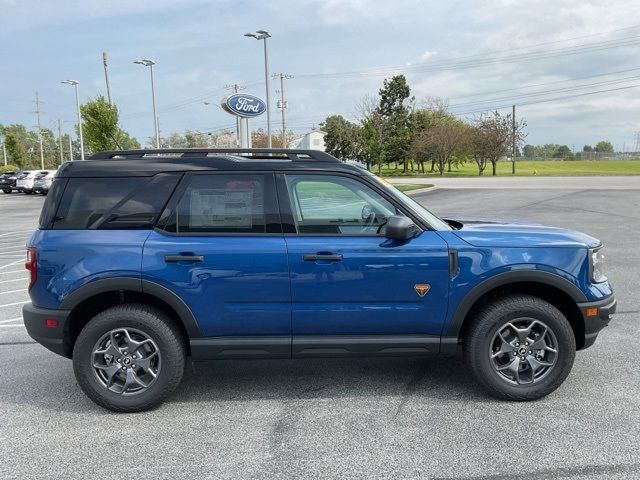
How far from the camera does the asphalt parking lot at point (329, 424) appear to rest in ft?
9.86

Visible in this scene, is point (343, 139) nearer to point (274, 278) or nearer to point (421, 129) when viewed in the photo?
point (421, 129)

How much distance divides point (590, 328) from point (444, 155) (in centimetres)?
5872

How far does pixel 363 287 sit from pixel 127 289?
64.8 inches

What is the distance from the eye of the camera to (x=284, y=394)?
402 cm

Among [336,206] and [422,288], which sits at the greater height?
[336,206]

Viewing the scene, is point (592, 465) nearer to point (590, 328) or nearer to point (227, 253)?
point (590, 328)

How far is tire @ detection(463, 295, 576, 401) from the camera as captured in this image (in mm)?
3729

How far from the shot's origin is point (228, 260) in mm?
3604

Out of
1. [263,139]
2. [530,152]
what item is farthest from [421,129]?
[530,152]

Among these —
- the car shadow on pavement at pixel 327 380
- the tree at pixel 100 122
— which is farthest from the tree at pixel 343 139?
the car shadow on pavement at pixel 327 380

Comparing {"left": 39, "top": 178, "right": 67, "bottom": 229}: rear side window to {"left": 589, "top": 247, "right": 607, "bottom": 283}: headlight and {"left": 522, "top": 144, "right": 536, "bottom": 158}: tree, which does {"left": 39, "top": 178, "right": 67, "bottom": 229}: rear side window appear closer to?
{"left": 589, "top": 247, "right": 607, "bottom": 283}: headlight

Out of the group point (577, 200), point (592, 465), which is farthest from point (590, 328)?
point (577, 200)

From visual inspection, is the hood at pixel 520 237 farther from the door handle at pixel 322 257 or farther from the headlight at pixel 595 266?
the door handle at pixel 322 257

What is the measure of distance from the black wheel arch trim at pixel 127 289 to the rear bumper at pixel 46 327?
0.24ft
